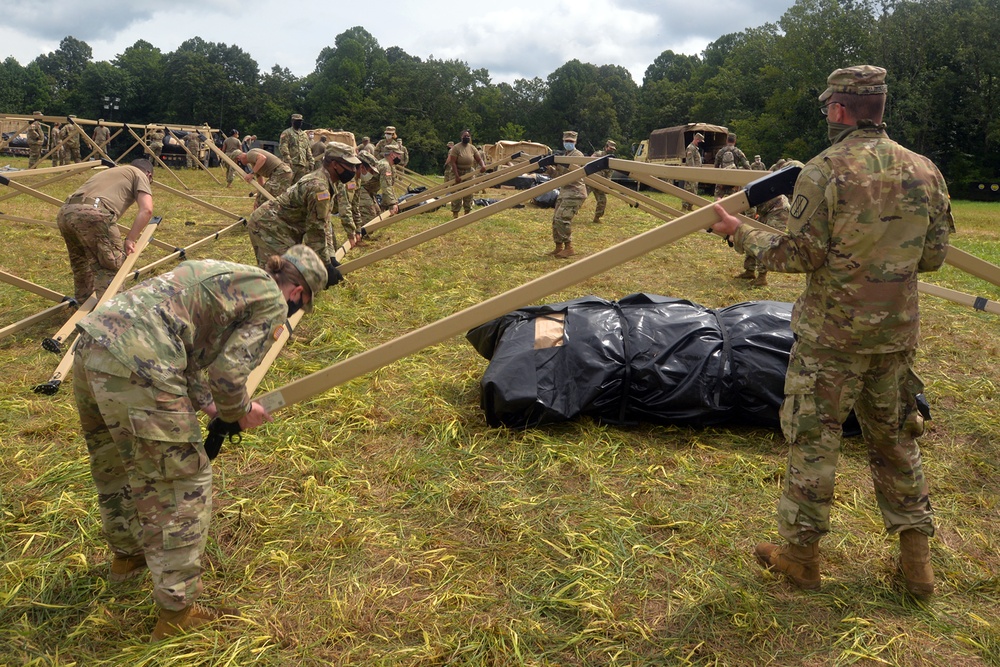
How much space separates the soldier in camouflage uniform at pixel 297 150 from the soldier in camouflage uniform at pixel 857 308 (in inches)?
465

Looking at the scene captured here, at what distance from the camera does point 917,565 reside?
2.76 m

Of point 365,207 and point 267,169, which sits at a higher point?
point 267,169

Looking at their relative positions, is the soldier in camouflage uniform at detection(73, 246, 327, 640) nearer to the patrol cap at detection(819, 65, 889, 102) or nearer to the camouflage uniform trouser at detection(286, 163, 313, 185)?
the patrol cap at detection(819, 65, 889, 102)

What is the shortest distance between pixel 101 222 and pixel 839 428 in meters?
6.06

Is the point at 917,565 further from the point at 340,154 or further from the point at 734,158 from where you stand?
the point at 734,158

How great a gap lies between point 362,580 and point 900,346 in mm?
2456

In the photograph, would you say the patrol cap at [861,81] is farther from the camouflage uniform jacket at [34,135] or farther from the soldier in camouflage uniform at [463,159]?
the camouflage uniform jacket at [34,135]

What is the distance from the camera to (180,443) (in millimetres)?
2361

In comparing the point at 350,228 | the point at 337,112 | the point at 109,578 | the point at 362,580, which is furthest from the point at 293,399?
the point at 337,112

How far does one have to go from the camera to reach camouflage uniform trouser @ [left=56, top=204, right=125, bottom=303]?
5.77 metres

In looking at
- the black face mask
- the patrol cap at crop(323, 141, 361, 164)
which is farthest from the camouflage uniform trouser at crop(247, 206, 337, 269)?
the patrol cap at crop(323, 141, 361, 164)

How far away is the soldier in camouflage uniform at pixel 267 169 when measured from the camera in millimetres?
10086

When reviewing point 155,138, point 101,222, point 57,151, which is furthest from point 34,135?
point 101,222

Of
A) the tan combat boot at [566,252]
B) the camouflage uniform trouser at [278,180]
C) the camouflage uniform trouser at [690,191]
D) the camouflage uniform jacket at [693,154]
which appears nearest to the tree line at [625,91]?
the camouflage uniform trouser at [690,191]
